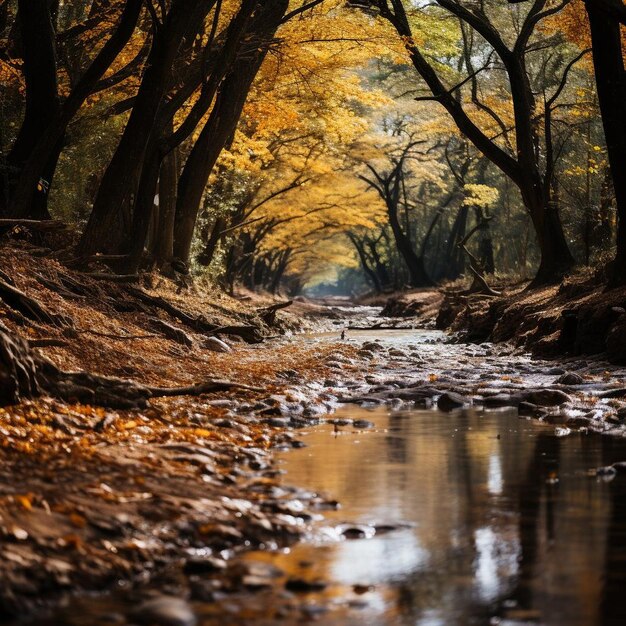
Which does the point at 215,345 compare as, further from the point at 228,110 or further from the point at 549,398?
the point at 549,398

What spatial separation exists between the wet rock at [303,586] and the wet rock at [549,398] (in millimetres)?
5374

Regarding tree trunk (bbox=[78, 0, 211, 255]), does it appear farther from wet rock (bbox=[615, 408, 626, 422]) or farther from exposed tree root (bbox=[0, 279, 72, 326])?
wet rock (bbox=[615, 408, 626, 422])

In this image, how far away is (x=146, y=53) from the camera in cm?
1547

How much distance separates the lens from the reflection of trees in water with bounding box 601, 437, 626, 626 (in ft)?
9.62

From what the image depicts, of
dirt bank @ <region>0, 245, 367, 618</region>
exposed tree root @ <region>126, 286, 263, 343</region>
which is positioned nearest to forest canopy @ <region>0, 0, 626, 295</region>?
exposed tree root @ <region>126, 286, 263, 343</region>

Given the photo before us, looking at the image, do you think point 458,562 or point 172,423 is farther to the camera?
point 172,423

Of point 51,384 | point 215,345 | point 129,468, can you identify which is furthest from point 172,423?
point 215,345

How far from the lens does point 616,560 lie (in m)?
3.48

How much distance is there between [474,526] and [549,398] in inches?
176

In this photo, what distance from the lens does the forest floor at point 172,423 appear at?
336 centimetres

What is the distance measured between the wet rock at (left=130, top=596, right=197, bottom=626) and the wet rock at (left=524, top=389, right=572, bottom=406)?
18.9 feet

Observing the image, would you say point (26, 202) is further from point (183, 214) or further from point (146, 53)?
point (183, 214)

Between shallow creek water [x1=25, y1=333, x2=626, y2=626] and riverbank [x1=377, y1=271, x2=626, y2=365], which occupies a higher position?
riverbank [x1=377, y1=271, x2=626, y2=365]

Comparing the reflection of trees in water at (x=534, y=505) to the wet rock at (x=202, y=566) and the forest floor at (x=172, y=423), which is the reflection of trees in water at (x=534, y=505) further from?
the wet rock at (x=202, y=566)
